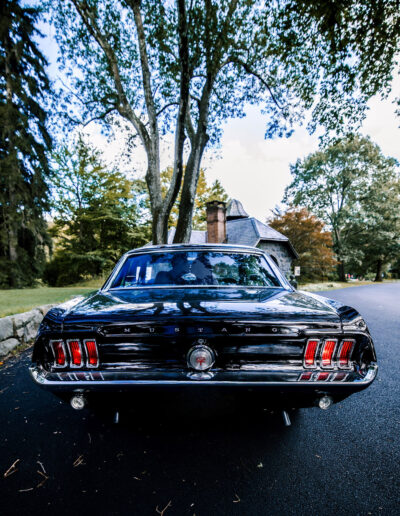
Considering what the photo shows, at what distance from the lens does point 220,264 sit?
2.54 meters

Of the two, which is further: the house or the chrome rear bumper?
the house

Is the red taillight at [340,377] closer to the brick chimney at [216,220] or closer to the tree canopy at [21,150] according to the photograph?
the tree canopy at [21,150]

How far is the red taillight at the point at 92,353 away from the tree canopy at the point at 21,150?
1226cm

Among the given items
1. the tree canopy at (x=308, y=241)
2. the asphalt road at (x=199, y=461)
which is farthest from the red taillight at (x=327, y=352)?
the tree canopy at (x=308, y=241)

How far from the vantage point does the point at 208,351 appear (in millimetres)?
1420

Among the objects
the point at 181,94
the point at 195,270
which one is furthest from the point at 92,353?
the point at 181,94

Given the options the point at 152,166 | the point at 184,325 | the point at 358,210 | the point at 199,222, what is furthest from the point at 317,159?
the point at 184,325

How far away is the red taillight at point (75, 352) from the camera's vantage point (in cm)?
147

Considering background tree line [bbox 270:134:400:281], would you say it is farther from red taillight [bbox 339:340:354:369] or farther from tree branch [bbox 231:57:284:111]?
red taillight [bbox 339:340:354:369]

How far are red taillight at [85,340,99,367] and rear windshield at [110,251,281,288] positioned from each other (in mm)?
908

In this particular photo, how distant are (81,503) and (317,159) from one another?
3848cm

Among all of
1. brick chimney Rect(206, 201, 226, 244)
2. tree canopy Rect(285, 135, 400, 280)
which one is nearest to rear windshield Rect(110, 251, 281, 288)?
brick chimney Rect(206, 201, 226, 244)

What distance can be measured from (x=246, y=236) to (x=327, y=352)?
60.4 ft

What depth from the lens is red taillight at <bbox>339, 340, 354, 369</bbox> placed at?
1483 mm
